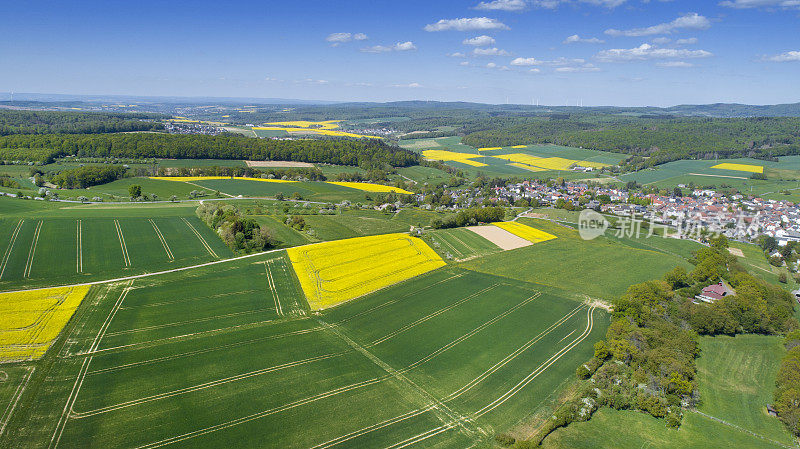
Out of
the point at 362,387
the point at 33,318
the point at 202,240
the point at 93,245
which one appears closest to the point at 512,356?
the point at 362,387

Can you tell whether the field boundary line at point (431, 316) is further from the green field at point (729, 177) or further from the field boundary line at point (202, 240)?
the green field at point (729, 177)

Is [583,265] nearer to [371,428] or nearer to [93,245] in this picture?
[371,428]

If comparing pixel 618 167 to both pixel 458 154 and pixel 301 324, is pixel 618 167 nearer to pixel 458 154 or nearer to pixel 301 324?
pixel 458 154

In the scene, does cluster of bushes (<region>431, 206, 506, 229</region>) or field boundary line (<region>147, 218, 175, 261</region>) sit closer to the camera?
field boundary line (<region>147, 218, 175, 261</region>)

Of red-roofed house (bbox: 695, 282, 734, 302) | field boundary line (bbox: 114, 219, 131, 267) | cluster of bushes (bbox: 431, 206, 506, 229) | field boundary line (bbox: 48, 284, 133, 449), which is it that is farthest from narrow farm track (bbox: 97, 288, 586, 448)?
cluster of bushes (bbox: 431, 206, 506, 229)

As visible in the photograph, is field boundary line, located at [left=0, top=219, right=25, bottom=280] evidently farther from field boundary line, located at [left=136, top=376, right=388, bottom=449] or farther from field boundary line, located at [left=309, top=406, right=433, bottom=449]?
field boundary line, located at [left=309, top=406, right=433, bottom=449]

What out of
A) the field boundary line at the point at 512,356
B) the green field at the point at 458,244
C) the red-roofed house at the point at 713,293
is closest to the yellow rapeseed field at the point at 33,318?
the field boundary line at the point at 512,356
